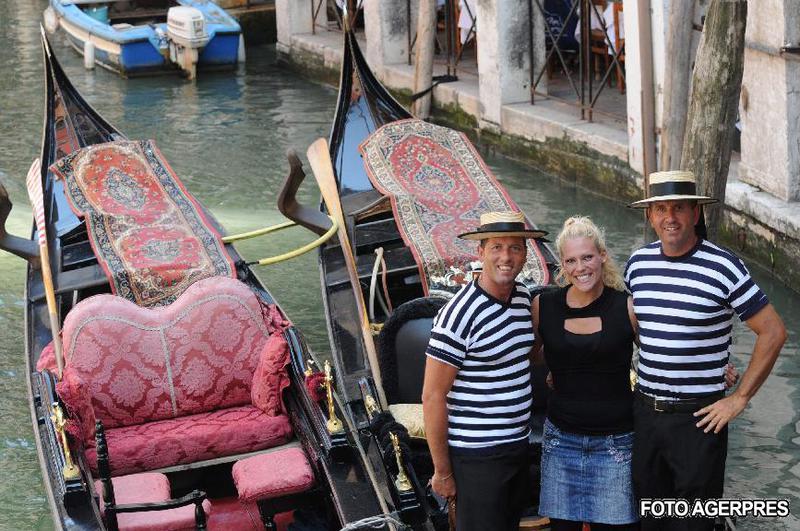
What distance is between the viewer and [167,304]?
12.0 feet

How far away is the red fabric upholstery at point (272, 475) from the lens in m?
2.89

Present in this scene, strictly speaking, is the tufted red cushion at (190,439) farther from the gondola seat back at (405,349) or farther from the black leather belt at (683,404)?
the black leather belt at (683,404)

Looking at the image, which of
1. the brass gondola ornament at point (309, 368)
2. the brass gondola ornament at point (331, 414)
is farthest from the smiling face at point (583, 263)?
the brass gondola ornament at point (309, 368)

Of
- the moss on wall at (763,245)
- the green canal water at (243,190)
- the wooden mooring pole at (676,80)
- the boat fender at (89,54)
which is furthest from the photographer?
the boat fender at (89,54)

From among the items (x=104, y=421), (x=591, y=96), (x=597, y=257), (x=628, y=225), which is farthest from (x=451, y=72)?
(x=597, y=257)

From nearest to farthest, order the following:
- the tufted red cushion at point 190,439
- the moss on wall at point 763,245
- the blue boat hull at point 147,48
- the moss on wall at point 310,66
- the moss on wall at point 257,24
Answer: the tufted red cushion at point 190,439 → the moss on wall at point 763,245 → the moss on wall at point 310,66 → the blue boat hull at point 147,48 → the moss on wall at point 257,24

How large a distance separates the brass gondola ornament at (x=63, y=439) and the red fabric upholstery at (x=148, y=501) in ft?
0.29

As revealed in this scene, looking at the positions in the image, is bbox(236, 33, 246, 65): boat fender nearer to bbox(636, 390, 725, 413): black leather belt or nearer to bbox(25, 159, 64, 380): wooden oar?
bbox(25, 159, 64, 380): wooden oar

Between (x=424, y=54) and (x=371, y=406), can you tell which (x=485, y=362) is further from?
(x=424, y=54)

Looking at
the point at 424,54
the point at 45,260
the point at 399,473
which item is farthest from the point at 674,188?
the point at 424,54

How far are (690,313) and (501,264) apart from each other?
0.32 meters

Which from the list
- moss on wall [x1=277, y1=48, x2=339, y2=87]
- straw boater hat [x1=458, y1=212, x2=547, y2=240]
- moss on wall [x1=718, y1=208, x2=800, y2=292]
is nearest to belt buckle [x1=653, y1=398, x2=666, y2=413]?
straw boater hat [x1=458, y1=212, x2=547, y2=240]

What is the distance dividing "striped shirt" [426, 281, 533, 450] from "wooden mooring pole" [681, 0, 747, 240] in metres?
1.58

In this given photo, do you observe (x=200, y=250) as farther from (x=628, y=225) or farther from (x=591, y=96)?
(x=591, y=96)
